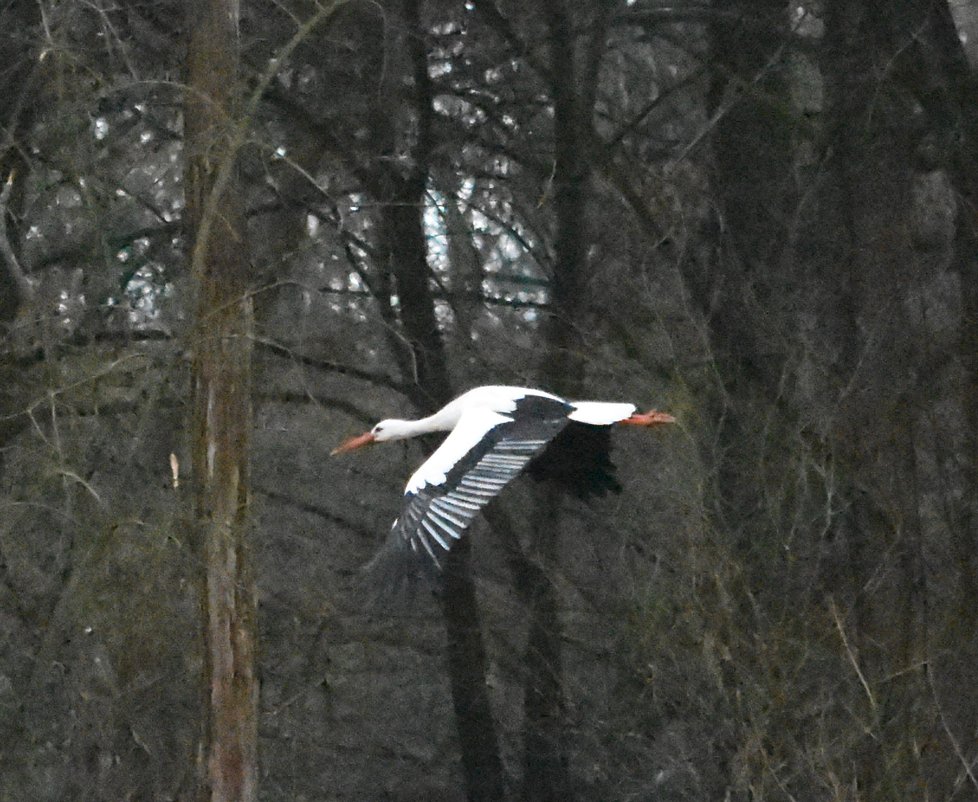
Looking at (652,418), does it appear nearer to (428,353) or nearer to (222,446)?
(222,446)

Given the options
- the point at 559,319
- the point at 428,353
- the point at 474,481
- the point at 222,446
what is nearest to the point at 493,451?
the point at 474,481

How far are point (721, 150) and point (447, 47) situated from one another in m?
1.66

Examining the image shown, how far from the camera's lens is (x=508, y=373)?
12406 millimetres

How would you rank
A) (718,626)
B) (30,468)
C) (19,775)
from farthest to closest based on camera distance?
(19,775) < (30,468) < (718,626)

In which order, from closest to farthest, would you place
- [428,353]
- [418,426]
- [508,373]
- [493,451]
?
[493,451], [418,426], [508,373], [428,353]

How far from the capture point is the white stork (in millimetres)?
8453

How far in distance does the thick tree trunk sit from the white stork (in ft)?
2.04

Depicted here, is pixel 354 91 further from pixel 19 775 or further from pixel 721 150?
pixel 19 775

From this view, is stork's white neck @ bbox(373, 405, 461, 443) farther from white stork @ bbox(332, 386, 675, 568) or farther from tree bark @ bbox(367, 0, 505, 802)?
tree bark @ bbox(367, 0, 505, 802)

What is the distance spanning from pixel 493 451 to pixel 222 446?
4.57 feet

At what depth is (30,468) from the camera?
10.7 m

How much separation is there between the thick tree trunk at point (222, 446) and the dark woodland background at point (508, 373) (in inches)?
1.1

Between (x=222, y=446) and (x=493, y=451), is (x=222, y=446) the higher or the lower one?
the higher one

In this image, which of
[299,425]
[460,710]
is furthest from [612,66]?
[460,710]
